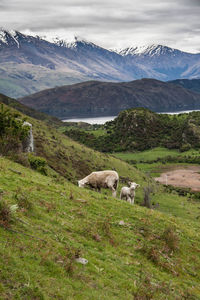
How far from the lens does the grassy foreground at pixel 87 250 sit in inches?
394

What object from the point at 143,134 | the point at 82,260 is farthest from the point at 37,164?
the point at 143,134

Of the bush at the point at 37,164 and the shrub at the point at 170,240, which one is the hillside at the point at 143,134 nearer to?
the bush at the point at 37,164

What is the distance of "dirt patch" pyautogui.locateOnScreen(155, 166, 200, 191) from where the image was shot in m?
80.5

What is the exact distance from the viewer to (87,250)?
13.4m

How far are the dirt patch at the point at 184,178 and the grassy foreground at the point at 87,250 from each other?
60.6 m

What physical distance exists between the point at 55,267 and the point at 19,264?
53.0 inches

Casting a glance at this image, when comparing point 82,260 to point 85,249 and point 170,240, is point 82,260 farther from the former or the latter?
point 170,240

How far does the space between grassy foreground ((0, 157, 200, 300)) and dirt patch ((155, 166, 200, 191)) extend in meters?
60.6

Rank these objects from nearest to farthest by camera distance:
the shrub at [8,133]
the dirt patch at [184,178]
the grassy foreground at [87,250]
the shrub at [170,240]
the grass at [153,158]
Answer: the grassy foreground at [87,250]
the shrub at [170,240]
the shrub at [8,133]
the dirt patch at [184,178]
the grass at [153,158]

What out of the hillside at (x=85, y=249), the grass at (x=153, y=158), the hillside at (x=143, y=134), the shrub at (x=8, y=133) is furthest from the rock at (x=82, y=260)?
the hillside at (x=143, y=134)

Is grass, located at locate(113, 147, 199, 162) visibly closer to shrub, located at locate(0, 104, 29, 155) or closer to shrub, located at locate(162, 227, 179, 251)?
shrub, located at locate(0, 104, 29, 155)

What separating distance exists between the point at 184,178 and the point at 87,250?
79110 millimetres

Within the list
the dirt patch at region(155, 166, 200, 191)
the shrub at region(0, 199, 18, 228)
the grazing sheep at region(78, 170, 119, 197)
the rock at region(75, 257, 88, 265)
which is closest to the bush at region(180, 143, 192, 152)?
the dirt patch at region(155, 166, 200, 191)

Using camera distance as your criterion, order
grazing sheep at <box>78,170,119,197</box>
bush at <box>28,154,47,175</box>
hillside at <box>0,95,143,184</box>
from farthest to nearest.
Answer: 1. hillside at <box>0,95,143,184</box>
2. bush at <box>28,154,47,175</box>
3. grazing sheep at <box>78,170,119,197</box>
